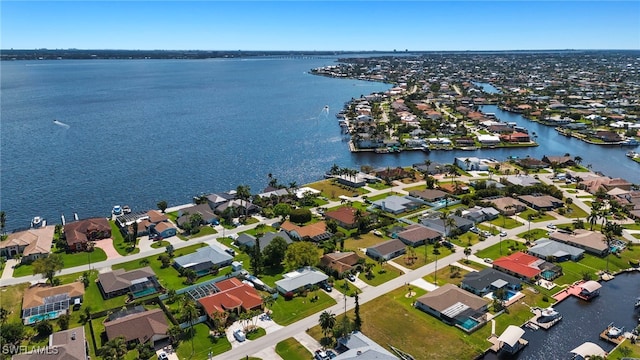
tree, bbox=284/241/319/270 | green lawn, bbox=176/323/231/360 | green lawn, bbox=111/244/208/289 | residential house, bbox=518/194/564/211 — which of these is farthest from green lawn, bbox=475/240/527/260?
green lawn, bbox=111/244/208/289

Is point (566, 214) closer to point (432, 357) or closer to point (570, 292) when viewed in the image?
point (570, 292)

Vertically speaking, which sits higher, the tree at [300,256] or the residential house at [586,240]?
the tree at [300,256]

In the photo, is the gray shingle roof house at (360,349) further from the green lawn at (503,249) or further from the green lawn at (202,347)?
the green lawn at (503,249)

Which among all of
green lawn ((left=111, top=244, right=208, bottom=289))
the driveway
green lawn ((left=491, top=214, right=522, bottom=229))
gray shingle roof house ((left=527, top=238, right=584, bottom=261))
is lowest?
the driveway

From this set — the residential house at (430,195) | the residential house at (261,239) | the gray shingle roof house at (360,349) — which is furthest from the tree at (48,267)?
Result: the residential house at (430,195)

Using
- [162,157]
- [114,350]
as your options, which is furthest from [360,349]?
[162,157]

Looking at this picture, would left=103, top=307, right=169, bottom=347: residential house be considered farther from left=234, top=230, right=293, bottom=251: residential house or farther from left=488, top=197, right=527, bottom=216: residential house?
left=488, top=197, right=527, bottom=216: residential house
